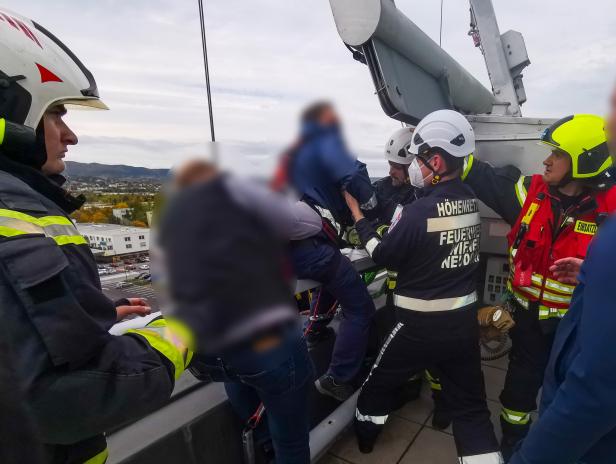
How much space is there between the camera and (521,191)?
2439 mm

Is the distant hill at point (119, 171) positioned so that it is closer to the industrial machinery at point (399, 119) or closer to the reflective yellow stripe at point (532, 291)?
the industrial machinery at point (399, 119)

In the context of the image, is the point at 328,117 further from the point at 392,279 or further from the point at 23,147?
the point at 392,279

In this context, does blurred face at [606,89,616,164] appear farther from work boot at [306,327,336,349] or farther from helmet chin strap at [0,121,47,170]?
work boot at [306,327,336,349]

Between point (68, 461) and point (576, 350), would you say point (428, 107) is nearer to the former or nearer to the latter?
point (576, 350)

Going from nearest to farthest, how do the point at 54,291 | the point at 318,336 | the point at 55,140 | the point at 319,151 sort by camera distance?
the point at 319,151 → the point at 54,291 → the point at 55,140 → the point at 318,336

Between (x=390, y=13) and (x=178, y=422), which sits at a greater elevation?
(x=390, y=13)

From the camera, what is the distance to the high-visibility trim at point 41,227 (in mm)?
848

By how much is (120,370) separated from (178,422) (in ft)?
3.10

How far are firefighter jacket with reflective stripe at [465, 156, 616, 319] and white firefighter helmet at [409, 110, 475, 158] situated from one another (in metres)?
0.50

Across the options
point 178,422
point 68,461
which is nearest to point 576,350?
point 68,461

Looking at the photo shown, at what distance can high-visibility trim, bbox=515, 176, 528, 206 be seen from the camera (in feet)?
7.92

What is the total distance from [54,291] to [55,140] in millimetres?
521

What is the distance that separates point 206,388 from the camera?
197cm

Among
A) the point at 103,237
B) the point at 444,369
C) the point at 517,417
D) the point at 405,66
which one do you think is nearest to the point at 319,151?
the point at 103,237
